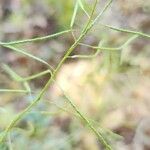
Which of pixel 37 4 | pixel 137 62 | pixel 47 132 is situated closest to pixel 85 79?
pixel 137 62

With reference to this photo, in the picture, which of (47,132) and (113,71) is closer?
(47,132)

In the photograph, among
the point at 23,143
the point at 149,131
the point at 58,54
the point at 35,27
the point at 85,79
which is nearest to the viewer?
the point at 23,143

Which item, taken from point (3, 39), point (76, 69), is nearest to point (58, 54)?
point (76, 69)

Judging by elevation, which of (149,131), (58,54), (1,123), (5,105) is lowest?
(149,131)

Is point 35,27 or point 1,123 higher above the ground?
point 35,27

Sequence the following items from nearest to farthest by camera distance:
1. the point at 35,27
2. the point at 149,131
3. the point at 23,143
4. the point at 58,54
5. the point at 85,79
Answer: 1. the point at 23,143
2. the point at 149,131
3. the point at 85,79
4. the point at 58,54
5. the point at 35,27

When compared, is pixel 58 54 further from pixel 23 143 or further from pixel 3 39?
pixel 23 143

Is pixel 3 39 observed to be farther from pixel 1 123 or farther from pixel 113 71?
pixel 1 123
